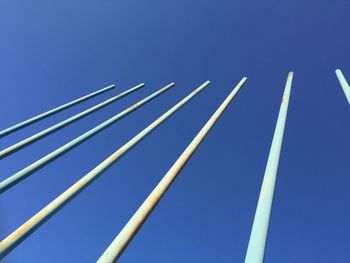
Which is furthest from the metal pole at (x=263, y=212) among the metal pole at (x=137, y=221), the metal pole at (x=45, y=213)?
the metal pole at (x=45, y=213)

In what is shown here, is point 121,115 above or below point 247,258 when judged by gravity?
above

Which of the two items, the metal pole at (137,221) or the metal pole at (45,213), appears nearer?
the metal pole at (137,221)

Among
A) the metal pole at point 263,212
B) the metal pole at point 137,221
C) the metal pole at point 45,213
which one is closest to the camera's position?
the metal pole at point 263,212

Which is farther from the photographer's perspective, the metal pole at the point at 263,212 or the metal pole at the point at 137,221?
the metal pole at the point at 137,221

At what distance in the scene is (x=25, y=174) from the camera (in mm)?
2732

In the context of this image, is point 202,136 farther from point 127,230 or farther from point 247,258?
point 247,258

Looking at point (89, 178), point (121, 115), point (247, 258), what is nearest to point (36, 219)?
point (89, 178)

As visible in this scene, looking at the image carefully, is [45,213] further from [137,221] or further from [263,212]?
[263,212]

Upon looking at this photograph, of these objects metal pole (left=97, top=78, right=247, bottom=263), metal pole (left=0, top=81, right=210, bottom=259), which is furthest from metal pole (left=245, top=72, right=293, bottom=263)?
metal pole (left=0, top=81, right=210, bottom=259)

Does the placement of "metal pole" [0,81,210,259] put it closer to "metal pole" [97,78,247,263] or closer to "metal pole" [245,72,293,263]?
"metal pole" [97,78,247,263]

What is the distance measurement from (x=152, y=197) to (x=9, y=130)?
90.5 inches

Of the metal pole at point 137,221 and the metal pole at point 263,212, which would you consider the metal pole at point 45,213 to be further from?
the metal pole at point 263,212

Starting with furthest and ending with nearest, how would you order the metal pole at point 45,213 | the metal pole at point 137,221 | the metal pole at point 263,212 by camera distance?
1. the metal pole at point 45,213
2. the metal pole at point 137,221
3. the metal pole at point 263,212

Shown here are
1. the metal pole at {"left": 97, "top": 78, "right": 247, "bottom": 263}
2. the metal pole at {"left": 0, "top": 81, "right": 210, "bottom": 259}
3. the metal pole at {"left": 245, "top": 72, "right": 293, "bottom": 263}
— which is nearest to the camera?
the metal pole at {"left": 245, "top": 72, "right": 293, "bottom": 263}
